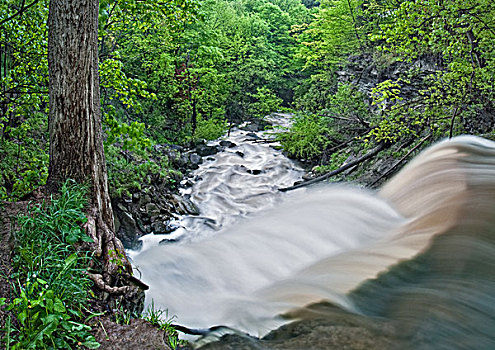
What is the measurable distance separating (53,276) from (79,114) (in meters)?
1.80

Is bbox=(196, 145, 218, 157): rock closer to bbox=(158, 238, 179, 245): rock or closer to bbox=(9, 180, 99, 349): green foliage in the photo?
bbox=(158, 238, 179, 245): rock

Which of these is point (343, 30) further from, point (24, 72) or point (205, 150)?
point (24, 72)

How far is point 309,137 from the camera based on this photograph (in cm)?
1307

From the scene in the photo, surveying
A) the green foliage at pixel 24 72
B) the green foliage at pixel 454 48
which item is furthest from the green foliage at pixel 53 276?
the green foliage at pixel 454 48

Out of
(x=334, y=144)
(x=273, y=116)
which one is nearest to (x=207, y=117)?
(x=273, y=116)

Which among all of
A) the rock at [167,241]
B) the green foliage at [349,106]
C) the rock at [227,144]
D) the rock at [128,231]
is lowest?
the rock at [167,241]

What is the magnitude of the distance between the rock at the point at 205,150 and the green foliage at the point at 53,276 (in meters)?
10.9

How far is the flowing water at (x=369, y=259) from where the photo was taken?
10.7ft

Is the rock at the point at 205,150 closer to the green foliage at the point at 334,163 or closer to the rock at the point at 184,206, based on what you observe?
the green foliage at the point at 334,163

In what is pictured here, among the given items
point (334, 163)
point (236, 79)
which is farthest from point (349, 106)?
point (236, 79)

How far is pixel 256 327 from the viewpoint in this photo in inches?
154

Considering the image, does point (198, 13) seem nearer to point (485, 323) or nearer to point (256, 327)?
point (256, 327)

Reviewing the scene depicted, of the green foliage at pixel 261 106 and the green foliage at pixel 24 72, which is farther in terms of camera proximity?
the green foliage at pixel 261 106

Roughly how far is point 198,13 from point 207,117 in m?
14.1
